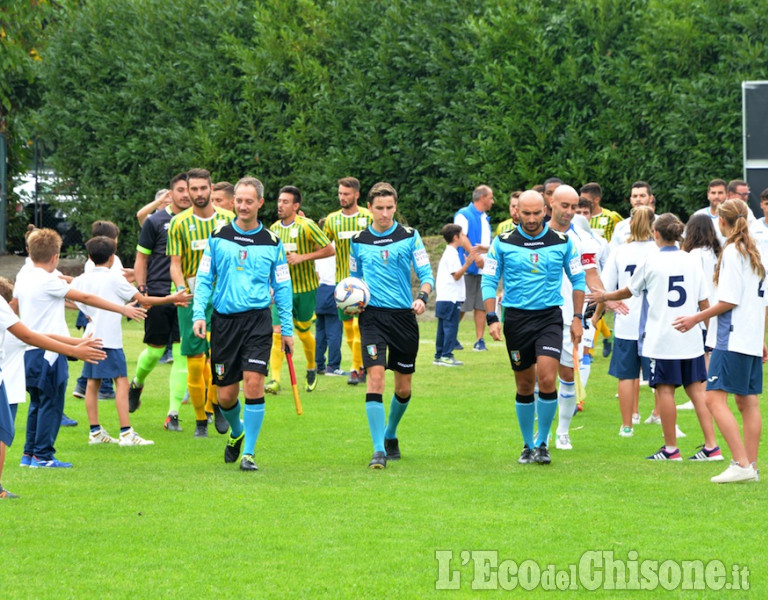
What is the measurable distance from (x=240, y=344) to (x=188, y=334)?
1.78 metres

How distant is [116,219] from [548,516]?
21223 mm

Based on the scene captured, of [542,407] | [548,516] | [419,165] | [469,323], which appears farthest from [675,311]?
[419,165]

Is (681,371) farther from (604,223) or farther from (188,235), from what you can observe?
(604,223)

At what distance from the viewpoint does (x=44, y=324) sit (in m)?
9.28

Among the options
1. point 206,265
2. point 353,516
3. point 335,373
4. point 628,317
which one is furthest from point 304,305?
point 353,516

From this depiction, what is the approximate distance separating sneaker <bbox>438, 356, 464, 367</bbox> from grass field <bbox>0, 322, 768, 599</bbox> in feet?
17.3

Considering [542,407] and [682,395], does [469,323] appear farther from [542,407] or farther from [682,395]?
[542,407]

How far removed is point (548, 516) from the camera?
7535 millimetres

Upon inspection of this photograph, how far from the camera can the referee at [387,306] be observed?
954cm

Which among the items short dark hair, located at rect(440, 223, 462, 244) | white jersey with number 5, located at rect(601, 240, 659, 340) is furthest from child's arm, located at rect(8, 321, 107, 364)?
short dark hair, located at rect(440, 223, 462, 244)

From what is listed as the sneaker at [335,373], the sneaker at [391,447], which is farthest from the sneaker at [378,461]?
the sneaker at [335,373]

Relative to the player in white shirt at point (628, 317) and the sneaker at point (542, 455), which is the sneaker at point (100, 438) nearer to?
the sneaker at point (542, 455)

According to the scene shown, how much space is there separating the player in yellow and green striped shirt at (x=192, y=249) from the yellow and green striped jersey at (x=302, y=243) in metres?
3.00

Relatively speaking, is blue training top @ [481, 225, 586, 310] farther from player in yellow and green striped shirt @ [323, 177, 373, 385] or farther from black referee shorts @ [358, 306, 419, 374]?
player in yellow and green striped shirt @ [323, 177, 373, 385]
